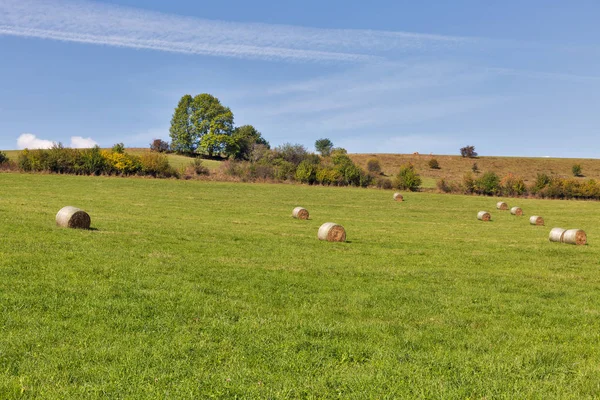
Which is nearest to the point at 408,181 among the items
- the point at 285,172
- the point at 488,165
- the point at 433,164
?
the point at 285,172

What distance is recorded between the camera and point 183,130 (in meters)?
107

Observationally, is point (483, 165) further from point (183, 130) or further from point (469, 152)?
point (183, 130)

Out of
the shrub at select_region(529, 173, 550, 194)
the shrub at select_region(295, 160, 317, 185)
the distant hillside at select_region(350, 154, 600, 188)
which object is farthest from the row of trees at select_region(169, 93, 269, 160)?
the shrub at select_region(529, 173, 550, 194)

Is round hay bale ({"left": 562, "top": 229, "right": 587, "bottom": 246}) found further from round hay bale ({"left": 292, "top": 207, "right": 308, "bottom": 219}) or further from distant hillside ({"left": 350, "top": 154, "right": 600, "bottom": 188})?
distant hillside ({"left": 350, "top": 154, "right": 600, "bottom": 188})

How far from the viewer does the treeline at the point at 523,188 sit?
70375 millimetres

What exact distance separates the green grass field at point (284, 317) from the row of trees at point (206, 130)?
84.0 metres

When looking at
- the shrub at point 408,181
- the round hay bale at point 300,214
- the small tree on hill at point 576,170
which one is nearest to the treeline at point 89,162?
the shrub at point 408,181

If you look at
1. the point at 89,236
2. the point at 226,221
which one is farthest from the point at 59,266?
the point at 226,221

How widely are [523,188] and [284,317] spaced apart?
235 feet

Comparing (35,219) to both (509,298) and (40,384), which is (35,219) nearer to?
(40,384)

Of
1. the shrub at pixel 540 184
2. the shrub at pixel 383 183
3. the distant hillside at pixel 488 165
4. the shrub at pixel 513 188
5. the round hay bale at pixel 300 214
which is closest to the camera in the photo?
the round hay bale at pixel 300 214

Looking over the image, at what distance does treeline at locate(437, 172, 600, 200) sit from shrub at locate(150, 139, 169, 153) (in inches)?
2478

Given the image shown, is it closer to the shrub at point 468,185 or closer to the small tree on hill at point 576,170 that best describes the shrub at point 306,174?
the shrub at point 468,185

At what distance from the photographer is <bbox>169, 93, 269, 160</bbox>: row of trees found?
105 meters
